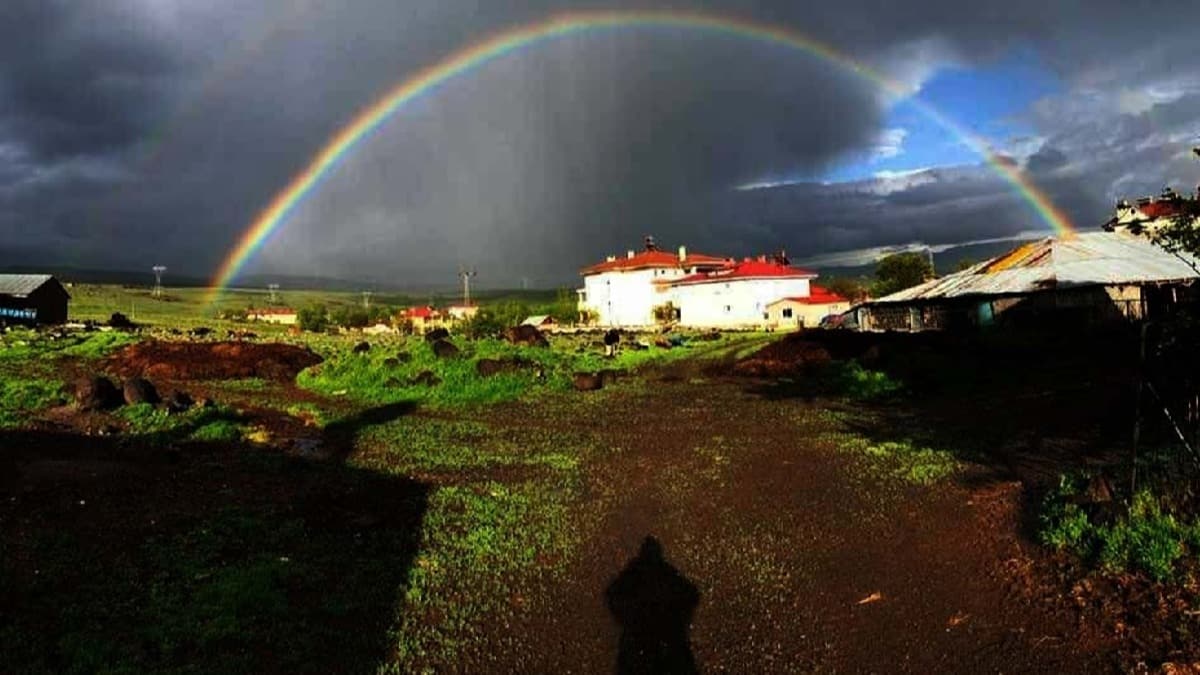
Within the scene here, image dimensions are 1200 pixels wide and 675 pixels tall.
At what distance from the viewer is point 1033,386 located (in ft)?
69.2

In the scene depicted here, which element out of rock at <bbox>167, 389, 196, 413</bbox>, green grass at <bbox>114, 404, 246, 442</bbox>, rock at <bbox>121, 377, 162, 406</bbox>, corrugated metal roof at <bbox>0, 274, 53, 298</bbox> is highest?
corrugated metal roof at <bbox>0, 274, 53, 298</bbox>

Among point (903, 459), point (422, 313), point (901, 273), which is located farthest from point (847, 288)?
point (903, 459)

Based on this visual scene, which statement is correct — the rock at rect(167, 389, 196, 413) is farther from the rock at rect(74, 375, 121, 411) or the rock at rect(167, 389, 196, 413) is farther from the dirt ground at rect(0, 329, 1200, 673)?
the dirt ground at rect(0, 329, 1200, 673)

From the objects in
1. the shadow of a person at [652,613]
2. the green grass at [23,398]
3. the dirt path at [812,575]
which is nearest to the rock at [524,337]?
the green grass at [23,398]

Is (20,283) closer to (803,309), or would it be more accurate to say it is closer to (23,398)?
(23,398)

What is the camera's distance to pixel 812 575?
8.23 metres

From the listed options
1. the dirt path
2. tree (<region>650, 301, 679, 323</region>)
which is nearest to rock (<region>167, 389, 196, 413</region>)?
the dirt path

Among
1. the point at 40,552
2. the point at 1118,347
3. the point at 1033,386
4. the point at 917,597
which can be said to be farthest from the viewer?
the point at 1118,347

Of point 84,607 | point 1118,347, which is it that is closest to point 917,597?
point 84,607

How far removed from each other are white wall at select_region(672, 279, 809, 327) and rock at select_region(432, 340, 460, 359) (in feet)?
217

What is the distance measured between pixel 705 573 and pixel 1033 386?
16.4 m

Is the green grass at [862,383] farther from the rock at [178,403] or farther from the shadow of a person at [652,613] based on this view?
the rock at [178,403]

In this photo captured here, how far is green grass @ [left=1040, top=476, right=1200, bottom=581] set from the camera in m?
7.05

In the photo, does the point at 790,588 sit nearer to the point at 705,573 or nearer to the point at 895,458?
the point at 705,573
